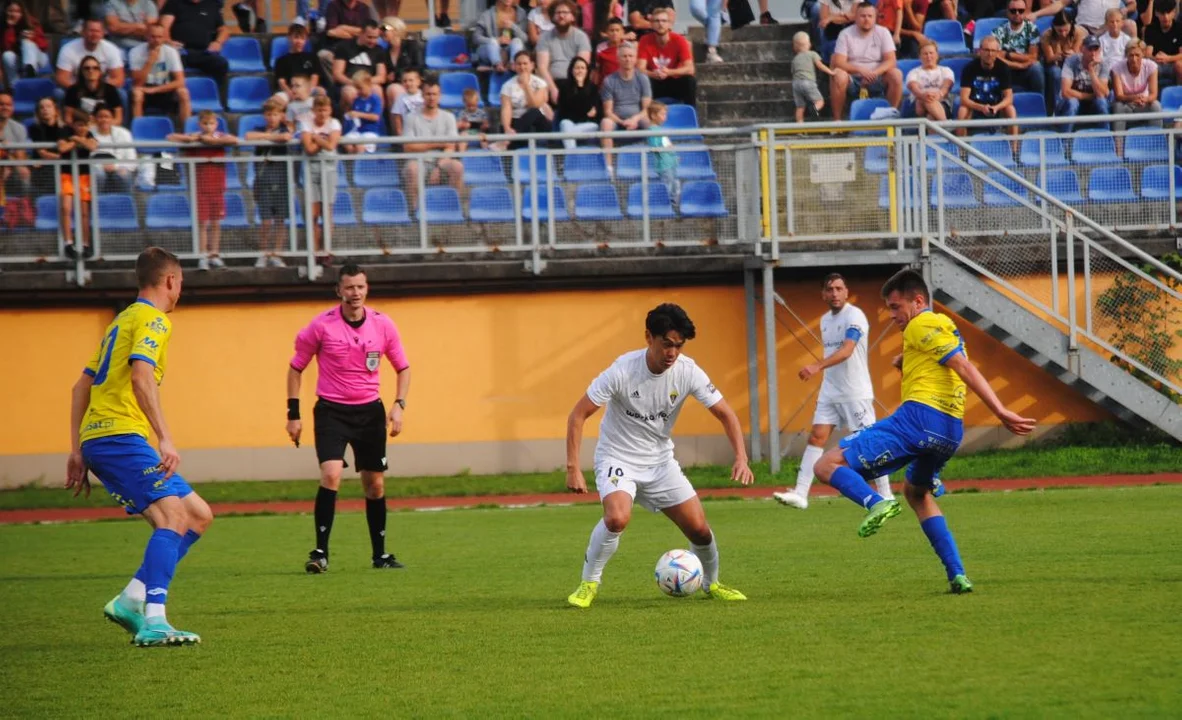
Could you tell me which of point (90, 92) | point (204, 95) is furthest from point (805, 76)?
point (90, 92)

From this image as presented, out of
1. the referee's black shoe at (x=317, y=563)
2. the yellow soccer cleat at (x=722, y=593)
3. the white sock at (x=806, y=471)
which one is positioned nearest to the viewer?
the yellow soccer cleat at (x=722, y=593)

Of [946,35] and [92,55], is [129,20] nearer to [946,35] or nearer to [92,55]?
[92,55]

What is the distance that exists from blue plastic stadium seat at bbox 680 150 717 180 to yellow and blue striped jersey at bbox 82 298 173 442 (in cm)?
1134

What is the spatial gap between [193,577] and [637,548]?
11.8 ft

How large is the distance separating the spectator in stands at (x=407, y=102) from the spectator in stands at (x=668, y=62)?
10.4 feet

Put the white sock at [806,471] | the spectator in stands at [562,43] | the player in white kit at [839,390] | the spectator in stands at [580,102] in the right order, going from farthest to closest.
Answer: the spectator in stands at [562,43]
the spectator in stands at [580,102]
the white sock at [806,471]
the player in white kit at [839,390]

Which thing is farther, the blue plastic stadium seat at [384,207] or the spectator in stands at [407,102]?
the spectator in stands at [407,102]

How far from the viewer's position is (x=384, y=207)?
19234 millimetres

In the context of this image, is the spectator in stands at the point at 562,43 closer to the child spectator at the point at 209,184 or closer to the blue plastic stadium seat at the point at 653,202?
the blue plastic stadium seat at the point at 653,202

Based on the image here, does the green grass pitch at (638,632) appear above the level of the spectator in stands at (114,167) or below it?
below

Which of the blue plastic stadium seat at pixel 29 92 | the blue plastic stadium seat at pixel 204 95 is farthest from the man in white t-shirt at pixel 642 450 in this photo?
the blue plastic stadium seat at pixel 29 92

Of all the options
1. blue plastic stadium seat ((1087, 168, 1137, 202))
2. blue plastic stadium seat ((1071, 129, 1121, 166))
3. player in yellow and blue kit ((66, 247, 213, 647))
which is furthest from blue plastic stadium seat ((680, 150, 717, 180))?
player in yellow and blue kit ((66, 247, 213, 647))

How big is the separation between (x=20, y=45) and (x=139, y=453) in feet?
54.3

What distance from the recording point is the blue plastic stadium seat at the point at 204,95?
22.1 meters
